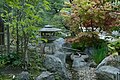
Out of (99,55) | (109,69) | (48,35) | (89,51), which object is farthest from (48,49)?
(109,69)

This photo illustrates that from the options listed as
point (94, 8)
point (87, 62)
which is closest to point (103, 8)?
point (94, 8)

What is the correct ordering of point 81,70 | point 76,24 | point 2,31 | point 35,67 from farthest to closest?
point 76,24 → point 2,31 → point 81,70 → point 35,67

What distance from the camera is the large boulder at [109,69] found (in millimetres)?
7332

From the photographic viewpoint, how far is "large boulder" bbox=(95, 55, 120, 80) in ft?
24.1

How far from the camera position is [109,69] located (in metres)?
7.59

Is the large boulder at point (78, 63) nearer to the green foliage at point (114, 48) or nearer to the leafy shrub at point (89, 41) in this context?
the green foliage at point (114, 48)

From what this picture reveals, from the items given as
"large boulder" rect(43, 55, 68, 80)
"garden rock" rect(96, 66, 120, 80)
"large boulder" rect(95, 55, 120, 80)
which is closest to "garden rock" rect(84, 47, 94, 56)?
"large boulder" rect(95, 55, 120, 80)

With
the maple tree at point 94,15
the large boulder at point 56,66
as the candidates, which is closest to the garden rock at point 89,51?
the maple tree at point 94,15

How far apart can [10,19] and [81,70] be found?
302 centimetres

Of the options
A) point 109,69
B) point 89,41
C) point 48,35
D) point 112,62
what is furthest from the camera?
point 48,35

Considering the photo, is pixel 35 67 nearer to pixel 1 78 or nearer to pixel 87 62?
pixel 1 78

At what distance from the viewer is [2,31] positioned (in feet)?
31.4

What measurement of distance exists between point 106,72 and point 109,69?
18 centimetres

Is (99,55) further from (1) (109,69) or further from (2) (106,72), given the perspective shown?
(2) (106,72)
